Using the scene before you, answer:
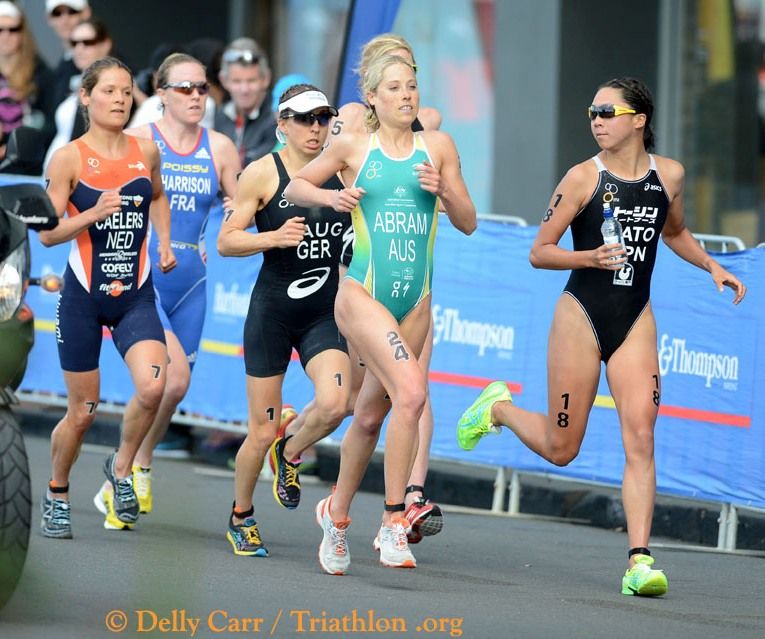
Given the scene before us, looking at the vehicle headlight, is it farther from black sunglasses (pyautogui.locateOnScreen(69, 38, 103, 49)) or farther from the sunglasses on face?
black sunglasses (pyautogui.locateOnScreen(69, 38, 103, 49))

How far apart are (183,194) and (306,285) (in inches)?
75.6

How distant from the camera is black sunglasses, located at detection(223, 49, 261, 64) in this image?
14.0 meters

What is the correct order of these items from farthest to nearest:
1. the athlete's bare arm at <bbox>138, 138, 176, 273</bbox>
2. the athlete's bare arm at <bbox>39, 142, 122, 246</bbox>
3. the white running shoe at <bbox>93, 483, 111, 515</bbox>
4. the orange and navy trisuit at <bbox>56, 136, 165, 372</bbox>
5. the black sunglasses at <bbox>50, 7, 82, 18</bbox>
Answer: the black sunglasses at <bbox>50, 7, 82, 18</bbox> → the white running shoe at <bbox>93, 483, 111, 515</bbox> → the athlete's bare arm at <bbox>138, 138, 176, 273</bbox> → the orange and navy trisuit at <bbox>56, 136, 165, 372</bbox> → the athlete's bare arm at <bbox>39, 142, 122, 246</bbox>

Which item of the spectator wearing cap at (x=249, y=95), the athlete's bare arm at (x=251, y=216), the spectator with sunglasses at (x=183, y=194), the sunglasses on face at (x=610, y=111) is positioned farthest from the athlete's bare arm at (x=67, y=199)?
the spectator wearing cap at (x=249, y=95)

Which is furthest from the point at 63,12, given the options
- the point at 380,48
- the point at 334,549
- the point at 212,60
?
the point at 334,549

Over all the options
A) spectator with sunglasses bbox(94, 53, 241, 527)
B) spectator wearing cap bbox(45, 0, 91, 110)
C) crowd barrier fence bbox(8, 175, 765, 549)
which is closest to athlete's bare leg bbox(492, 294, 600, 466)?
crowd barrier fence bbox(8, 175, 765, 549)

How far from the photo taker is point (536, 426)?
895cm

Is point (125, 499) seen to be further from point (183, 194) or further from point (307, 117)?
point (307, 117)

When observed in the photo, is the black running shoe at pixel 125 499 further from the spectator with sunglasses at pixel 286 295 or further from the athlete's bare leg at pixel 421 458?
the athlete's bare leg at pixel 421 458

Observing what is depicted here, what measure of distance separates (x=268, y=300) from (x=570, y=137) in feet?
22.0

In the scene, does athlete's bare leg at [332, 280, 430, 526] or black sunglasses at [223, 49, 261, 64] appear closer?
athlete's bare leg at [332, 280, 430, 526]

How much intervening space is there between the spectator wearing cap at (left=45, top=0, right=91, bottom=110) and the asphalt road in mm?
5488

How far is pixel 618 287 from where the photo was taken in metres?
8.48

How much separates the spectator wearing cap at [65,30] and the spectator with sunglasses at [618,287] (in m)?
8.09
